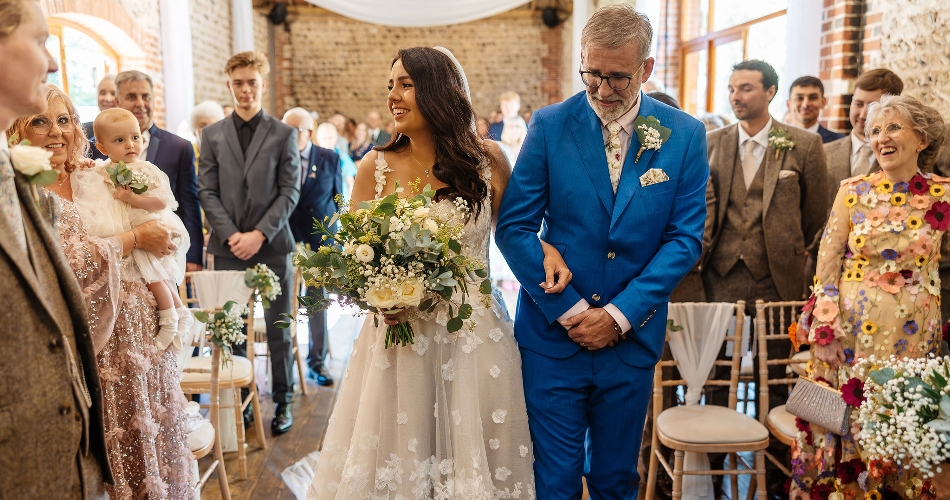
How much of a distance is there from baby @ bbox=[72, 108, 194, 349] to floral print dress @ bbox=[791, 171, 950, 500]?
8.03 feet

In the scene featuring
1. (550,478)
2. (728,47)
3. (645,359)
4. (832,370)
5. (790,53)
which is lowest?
(550,478)

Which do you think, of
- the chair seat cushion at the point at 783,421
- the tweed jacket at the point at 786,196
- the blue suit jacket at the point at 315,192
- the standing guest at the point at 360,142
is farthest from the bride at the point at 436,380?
the standing guest at the point at 360,142

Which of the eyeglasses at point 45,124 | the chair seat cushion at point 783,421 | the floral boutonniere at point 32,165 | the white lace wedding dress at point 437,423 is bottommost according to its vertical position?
the chair seat cushion at point 783,421

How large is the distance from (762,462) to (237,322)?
2.32 meters

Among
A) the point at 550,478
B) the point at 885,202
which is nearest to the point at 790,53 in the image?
the point at 885,202

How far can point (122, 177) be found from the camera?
8.15 feet

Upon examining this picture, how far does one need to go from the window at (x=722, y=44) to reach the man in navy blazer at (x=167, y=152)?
498 cm

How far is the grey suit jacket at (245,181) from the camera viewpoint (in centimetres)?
434

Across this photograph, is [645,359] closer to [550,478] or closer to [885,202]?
[550,478]

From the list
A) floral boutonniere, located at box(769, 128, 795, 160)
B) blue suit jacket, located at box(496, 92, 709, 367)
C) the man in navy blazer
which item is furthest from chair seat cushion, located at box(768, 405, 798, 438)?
the man in navy blazer

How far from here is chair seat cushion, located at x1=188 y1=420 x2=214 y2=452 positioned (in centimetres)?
281

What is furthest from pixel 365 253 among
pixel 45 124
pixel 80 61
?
pixel 80 61

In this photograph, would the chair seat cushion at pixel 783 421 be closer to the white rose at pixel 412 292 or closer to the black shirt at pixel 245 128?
the white rose at pixel 412 292

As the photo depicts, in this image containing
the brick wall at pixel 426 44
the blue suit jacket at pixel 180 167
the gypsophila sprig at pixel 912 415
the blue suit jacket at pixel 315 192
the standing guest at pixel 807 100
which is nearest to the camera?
the gypsophila sprig at pixel 912 415
